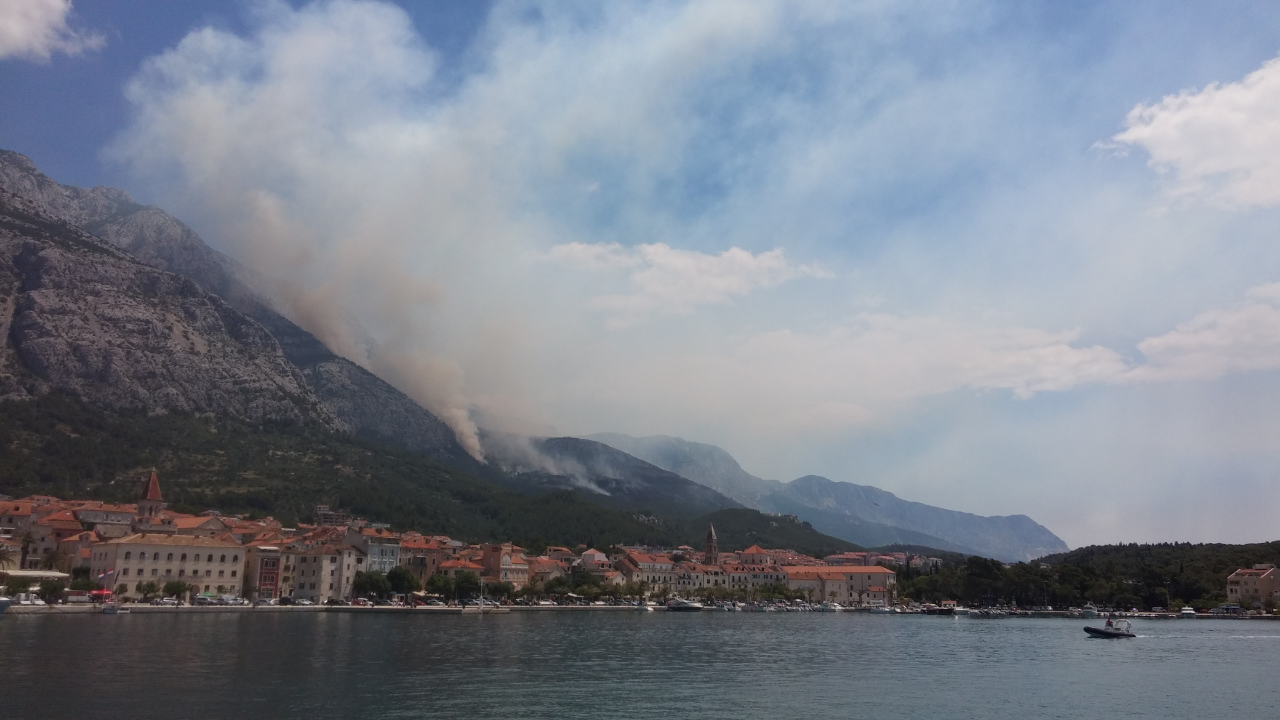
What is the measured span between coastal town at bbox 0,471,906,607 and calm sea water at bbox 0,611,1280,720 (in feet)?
62.4

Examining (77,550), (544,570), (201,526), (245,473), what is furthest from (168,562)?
(245,473)

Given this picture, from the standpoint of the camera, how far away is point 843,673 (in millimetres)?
45812

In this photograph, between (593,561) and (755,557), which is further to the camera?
(755,557)

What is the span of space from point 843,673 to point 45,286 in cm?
15882

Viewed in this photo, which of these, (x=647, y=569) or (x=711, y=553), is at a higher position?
(x=711, y=553)

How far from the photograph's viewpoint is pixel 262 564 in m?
95.2

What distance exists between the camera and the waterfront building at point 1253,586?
127250mm

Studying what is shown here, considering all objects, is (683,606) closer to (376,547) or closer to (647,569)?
(647,569)

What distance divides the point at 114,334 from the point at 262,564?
271 ft

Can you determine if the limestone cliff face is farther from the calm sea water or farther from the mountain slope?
the calm sea water

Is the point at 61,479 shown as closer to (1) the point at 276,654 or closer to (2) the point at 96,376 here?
(2) the point at 96,376

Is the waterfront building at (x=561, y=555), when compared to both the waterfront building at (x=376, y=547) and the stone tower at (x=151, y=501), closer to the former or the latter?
the waterfront building at (x=376, y=547)

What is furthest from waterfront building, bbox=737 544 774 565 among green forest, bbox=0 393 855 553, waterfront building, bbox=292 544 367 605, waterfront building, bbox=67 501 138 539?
waterfront building, bbox=67 501 138 539

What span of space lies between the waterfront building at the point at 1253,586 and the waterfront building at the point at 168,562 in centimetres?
14015
